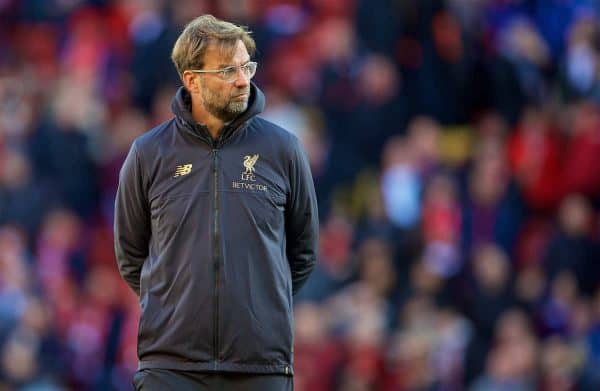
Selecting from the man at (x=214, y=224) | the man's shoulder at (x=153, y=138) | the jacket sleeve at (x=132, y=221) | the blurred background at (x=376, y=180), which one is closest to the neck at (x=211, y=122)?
the man at (x=214, y=224)

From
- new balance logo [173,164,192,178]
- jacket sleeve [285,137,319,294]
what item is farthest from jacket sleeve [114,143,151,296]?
jacket sleeve [285,137,319,294]

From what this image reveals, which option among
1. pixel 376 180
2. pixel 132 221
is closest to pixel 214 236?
pixel 132 221

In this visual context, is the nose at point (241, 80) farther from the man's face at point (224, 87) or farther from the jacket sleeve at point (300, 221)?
the jacket sleeve at point (300, 221)

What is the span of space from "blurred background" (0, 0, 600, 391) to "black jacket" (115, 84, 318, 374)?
5315mm

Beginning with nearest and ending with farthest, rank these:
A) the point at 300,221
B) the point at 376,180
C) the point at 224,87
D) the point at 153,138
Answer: the point at 224,87
the point at 153,138
the point at 300,221
the point at 376,180

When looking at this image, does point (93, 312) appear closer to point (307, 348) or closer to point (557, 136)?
point (307, 348)

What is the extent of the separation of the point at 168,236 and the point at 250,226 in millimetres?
311

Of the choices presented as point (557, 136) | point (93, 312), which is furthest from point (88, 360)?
point (557, 136)

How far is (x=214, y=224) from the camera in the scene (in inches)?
222

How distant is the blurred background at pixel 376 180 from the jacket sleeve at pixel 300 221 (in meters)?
5.02

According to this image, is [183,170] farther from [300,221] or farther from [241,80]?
[300,221]

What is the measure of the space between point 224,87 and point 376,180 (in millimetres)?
7443

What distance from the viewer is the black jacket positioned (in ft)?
18.5

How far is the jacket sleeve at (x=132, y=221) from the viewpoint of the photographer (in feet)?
19.1
